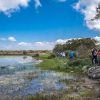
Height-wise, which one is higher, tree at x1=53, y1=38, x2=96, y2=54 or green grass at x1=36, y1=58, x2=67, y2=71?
tree at x1=53, y1=38, x2=96, y2=54

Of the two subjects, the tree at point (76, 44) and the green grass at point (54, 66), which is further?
the tree at point (76, 44)

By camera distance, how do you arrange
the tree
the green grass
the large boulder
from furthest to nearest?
the tree → the green grass → the large boulder

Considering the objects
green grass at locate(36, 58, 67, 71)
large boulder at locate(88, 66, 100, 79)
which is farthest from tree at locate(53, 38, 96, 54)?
large boulder at locate(88, 66, 100, 79)

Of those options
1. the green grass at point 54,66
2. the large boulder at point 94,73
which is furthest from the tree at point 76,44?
the large boulder at point 94,73

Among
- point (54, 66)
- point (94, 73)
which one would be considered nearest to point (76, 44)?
point (54, 66)

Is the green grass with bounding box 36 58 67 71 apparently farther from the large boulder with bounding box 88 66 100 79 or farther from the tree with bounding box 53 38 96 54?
the tree with bounding box 53 38 96 54

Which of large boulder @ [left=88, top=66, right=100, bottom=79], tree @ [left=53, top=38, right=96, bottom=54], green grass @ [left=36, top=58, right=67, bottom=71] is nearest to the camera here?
large boulder @ [left=88, top=66, right=100, bottom=79]

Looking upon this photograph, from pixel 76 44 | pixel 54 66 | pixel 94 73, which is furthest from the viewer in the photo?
pixel 76 44

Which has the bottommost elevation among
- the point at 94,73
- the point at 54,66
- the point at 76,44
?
the point at 94,73

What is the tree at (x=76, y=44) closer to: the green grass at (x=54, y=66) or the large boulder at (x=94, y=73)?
the green grass at (x=54, y=66)

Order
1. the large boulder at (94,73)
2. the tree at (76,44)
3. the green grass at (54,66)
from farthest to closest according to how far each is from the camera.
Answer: the tree at (76,44) → the green grass at (54,66) → the large boulder at (94,73)

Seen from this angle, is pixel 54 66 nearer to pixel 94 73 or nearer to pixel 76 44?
pixel 94 73

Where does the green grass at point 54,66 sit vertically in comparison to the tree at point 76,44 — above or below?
below

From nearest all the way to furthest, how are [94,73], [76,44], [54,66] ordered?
[94,73], [54,66], [76,44]
